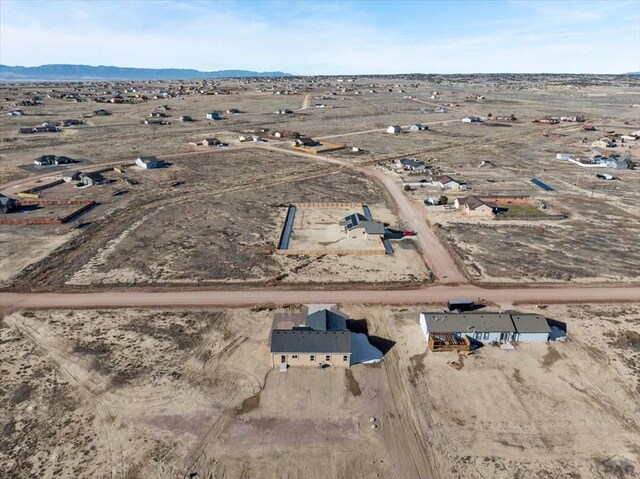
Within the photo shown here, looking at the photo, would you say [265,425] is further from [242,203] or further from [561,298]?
[242,203]

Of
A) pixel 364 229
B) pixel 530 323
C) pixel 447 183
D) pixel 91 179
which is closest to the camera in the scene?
pixel 530 323

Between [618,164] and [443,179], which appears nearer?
[443,179]

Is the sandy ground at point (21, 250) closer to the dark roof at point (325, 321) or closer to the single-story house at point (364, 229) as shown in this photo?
the dark roof at point (325, 321)

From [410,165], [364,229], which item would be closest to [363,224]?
[364,229]

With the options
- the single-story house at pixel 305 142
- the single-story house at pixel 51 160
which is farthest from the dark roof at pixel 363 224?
the single-story house at pixel 51 160

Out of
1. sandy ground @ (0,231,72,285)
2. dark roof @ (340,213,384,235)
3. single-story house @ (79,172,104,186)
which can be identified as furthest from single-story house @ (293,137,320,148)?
sandy ground @ (0,231,72,285)

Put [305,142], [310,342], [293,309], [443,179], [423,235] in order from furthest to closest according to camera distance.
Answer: [305,142] < [443,179] < [423,235] < [293,309] < [310,342]

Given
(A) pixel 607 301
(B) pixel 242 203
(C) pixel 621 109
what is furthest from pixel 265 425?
(C) pixel 621 109

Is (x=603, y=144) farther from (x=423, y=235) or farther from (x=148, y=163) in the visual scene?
(x=148, y=163)

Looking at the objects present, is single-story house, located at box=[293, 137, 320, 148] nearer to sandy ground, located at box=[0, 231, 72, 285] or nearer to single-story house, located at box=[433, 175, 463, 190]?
single-story house, located at box=[433, 175, 463, 190]
